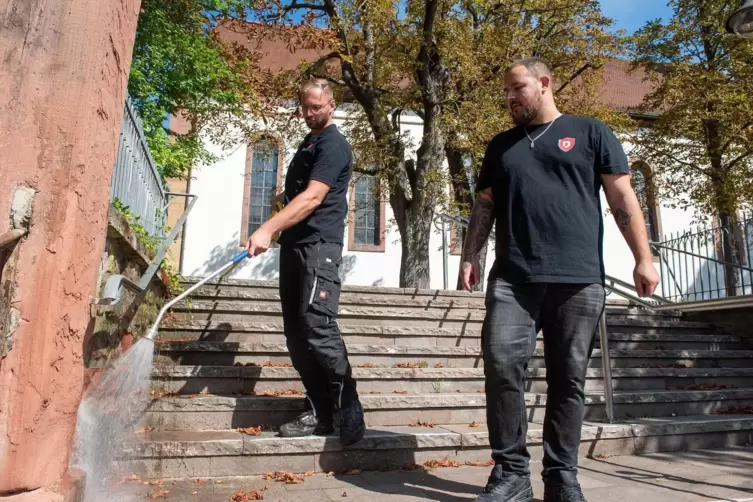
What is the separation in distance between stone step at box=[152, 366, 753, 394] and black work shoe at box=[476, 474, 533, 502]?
1.81 metres

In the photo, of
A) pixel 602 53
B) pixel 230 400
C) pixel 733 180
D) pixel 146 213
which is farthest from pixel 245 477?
pixel 602 53

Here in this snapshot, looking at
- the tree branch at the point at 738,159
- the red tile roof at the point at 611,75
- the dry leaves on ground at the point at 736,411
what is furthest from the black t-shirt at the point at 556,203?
the red tile roof at the point at 611,75

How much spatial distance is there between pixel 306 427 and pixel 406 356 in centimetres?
186

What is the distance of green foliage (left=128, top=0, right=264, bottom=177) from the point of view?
886 cm

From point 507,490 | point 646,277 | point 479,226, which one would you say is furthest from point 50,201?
point 646,277

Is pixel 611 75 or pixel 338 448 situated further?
pixel 611 75

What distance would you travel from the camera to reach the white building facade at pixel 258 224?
52.0 ft

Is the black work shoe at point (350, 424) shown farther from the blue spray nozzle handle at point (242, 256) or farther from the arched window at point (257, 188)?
the arched window at point (257, 188)

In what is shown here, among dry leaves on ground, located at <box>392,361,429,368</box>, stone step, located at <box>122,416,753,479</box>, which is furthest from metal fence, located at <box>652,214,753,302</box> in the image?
stone step, located at <box>122,416,753,479</box>

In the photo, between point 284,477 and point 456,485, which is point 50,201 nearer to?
point 284,477

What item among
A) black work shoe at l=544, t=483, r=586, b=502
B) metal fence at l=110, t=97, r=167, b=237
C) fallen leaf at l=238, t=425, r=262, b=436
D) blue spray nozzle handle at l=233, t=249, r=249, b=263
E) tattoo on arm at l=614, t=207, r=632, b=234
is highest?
metal fence at l=110, t=97, r=167, b=237

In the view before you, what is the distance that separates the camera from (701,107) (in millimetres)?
10797

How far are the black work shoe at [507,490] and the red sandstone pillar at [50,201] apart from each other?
161 cm

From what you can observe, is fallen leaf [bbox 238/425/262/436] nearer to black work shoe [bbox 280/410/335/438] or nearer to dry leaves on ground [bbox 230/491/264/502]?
black work shoe [bbox 280/410/335/438]
